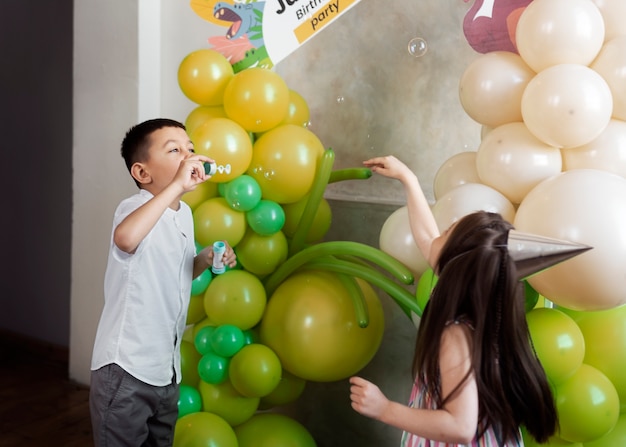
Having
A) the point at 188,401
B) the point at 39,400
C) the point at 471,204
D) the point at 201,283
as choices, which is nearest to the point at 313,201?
the point at 201,283

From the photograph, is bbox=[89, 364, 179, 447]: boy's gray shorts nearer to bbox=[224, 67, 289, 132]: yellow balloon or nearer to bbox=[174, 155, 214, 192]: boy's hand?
bbox=[174, 155, 214, 192]: boy's hand

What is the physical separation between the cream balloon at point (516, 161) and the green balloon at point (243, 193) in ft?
1.92

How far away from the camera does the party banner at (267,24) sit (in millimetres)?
1856

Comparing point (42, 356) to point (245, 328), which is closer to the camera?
point (245, 328)

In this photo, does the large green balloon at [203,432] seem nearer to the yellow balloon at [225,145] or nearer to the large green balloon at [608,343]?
the yellow balloon at [225,145]

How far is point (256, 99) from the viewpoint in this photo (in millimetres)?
1687

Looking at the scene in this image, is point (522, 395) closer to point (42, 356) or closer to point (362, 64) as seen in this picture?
point (362, 64)

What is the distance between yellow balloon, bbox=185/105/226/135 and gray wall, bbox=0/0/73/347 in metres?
1.40

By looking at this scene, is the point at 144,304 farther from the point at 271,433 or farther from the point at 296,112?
the point at 296,112

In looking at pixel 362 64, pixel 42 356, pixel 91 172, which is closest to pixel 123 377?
pixel 362 64

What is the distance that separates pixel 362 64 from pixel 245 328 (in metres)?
0.88

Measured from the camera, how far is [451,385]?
1080 millimetres

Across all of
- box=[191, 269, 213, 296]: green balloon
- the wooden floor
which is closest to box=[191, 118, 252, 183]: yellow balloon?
box=[191, 269, 213, 296]: green balloon

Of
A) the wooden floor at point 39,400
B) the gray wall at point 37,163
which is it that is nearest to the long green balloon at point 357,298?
the wooden floor at point 39,400
